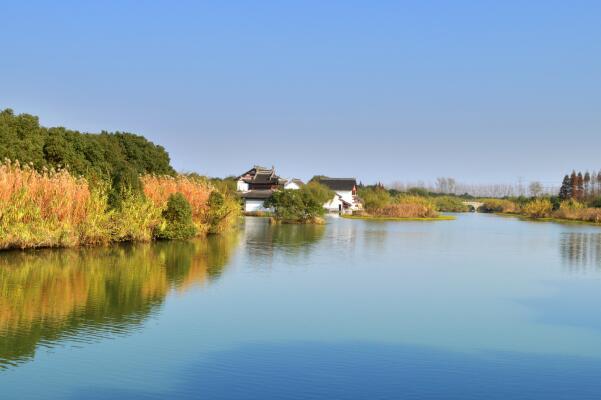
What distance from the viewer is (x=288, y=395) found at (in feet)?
20.7

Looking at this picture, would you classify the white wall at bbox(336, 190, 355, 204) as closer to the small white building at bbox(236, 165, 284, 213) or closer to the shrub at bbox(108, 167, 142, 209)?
the small white building at bbox(236, 165, 284, 213)

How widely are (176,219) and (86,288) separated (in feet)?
37.8

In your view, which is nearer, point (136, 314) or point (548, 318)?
point (136, 314)

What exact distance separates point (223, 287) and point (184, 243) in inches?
395

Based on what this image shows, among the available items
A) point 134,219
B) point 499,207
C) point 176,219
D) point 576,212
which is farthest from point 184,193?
point 499,207

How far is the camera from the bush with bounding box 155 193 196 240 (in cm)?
2308

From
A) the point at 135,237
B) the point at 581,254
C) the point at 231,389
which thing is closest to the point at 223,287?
the point at 231,389

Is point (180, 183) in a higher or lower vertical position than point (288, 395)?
higher

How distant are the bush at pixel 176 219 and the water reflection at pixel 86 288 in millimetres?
3114

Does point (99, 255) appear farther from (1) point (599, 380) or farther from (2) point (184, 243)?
(1) point (599, 380)

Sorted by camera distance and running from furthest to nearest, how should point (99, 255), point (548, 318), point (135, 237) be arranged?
point (135, 237) < point (99, 255) < point (548, 318)

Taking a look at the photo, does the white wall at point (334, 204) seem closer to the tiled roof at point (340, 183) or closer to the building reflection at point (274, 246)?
the tiled roof at point (340, 183)

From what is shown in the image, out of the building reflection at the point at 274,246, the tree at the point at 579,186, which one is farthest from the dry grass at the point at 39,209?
the tree at the point at 579,186

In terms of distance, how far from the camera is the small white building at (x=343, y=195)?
6738 cm
